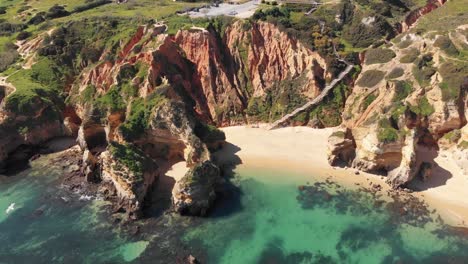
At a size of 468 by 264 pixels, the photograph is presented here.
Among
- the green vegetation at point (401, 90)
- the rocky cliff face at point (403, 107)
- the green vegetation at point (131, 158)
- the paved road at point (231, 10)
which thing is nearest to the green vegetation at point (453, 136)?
the rocky cliff face at point (403, 107)

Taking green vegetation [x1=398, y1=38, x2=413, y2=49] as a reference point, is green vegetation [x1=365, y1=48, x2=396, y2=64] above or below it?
below

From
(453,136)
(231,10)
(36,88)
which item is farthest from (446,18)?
(36,88)

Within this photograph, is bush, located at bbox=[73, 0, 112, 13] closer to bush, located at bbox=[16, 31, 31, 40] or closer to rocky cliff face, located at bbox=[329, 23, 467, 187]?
bush, located at bbox=[16, 31, 31, 40]

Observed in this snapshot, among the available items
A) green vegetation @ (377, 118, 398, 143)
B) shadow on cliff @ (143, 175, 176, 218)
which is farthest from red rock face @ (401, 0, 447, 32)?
shadow on cliff @ (143, 175, 176, 218)

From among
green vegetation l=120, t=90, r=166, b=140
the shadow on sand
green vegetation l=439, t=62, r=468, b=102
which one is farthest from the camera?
green vegetation l=439, t=62, r=468, b=102

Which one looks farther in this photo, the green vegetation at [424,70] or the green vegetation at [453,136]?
the green vegetation at [424,70]

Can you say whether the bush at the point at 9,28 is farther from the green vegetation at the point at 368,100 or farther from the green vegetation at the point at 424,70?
the green vegetation at the point at 424,70

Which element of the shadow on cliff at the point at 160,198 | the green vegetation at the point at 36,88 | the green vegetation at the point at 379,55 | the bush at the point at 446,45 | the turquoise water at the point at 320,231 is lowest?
the turquoise water at the point at 320,231
